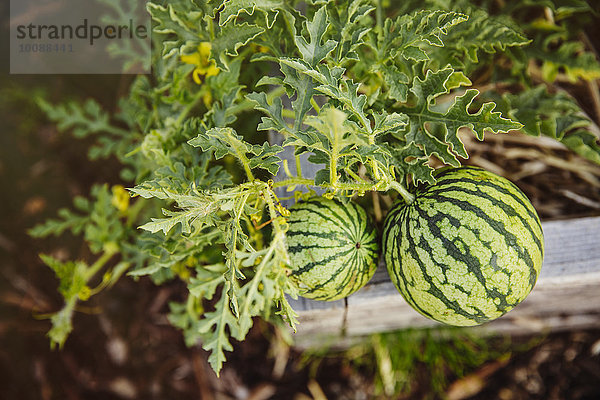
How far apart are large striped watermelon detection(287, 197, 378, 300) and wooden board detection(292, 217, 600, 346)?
0.86 feet

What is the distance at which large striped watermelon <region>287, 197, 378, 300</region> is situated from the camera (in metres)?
1.33

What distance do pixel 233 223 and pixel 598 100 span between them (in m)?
1.91

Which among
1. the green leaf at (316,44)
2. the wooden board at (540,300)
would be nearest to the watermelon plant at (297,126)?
the green leaf at (316,44)

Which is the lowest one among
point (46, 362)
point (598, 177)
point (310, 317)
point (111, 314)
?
point (46, 362)

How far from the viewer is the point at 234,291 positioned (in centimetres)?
111

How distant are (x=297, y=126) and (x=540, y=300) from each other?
156 centimetres

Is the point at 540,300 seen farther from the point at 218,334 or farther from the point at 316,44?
the point at 316,44

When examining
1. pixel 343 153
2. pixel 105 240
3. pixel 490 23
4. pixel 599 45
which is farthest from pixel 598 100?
pixel 105 240

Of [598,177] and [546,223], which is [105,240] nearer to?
[546,223]

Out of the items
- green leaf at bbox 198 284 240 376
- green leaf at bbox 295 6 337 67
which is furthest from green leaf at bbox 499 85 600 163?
green leaf at bbox 198 284 240 376

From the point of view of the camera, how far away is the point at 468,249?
1.26 m

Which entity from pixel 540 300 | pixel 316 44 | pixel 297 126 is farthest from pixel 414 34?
pixel 540 300

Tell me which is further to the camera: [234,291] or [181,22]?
[181,22]

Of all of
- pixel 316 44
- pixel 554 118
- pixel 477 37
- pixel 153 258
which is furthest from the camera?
pixel 153 258
